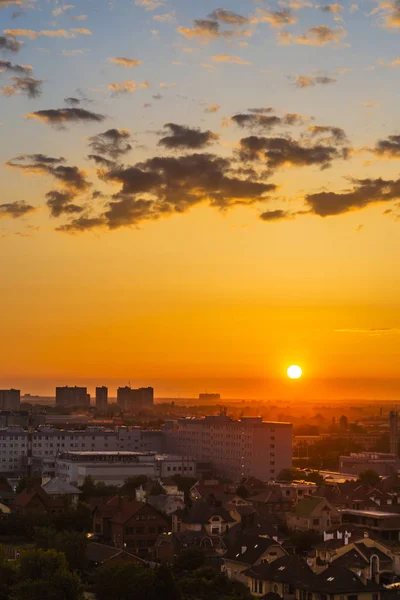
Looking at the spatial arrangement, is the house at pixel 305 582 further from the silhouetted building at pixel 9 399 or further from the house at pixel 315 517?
the silhouetted building at pixel 9 399

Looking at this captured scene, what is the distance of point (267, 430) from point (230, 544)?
3376cm

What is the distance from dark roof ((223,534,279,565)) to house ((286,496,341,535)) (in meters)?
7.29

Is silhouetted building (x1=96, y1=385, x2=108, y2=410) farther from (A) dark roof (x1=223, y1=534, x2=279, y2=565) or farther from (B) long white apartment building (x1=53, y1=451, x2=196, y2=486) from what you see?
(A) dark roof (x1=223, y1=534, x2=279, y2=565)

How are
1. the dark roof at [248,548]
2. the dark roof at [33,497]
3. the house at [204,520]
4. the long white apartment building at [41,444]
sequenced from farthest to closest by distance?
the long white apartment building at [41,444] → the dark roof at [33,497] → the house at [204,520] → the dark roof at [248,548]

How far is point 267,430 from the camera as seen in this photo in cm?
6856

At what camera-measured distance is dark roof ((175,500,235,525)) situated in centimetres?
3922

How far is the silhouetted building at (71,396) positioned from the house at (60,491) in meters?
140

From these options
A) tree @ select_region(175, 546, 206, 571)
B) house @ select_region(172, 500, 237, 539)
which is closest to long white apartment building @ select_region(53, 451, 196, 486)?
house @ select_region(172, 500, 237, 539)

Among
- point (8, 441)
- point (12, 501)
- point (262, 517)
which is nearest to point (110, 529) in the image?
point (262, 517)

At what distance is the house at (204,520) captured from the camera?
128 feet

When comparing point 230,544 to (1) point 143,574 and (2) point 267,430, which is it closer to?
(1) point 143,574

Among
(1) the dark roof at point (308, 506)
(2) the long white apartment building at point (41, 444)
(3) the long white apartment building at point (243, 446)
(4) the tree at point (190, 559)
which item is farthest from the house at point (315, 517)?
(2) the long white apartment building at point (41, 444)

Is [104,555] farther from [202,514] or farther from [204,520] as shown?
[202,514]

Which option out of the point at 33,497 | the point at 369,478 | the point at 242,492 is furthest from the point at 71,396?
the point at 33,497
